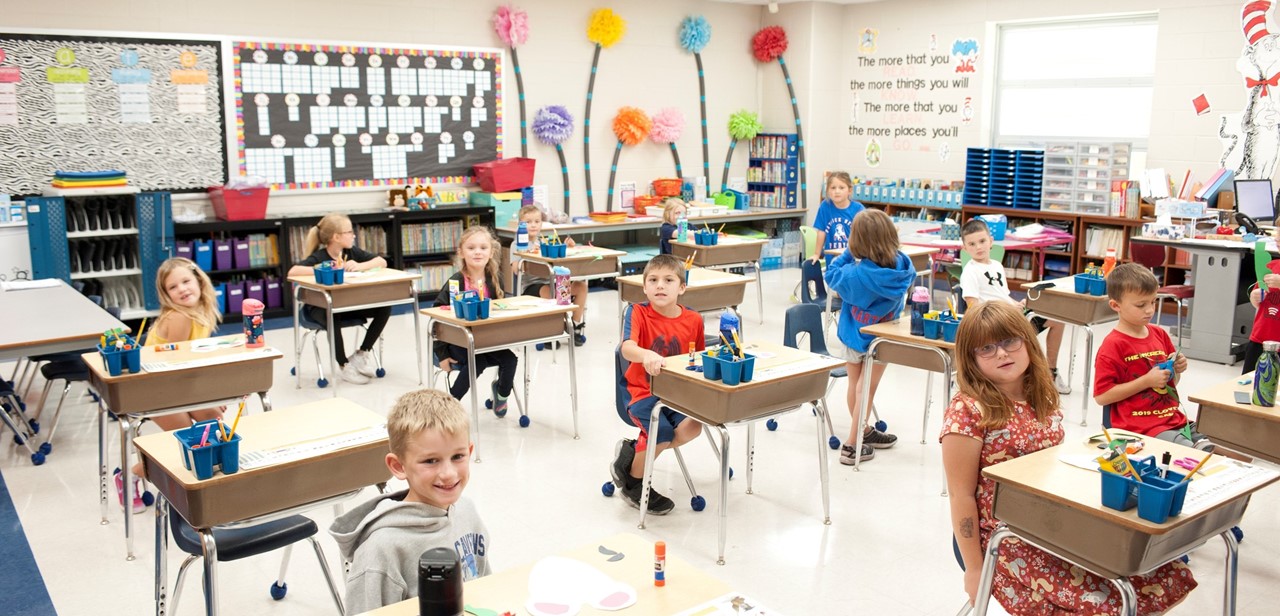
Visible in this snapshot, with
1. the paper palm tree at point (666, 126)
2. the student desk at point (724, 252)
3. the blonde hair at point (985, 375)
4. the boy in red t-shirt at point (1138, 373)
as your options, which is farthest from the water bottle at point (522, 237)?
the blonde hair at point (985, 375)

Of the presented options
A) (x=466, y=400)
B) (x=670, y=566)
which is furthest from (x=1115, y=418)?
(x=466, y=400)

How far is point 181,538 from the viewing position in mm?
2910

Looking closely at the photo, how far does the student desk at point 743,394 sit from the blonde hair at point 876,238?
85cm

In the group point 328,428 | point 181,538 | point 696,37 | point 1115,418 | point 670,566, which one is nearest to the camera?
point 670,566

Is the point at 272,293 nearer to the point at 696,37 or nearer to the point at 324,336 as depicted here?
the point at 324,336

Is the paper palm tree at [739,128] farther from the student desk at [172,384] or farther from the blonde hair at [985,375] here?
the blonde hair at [985,375]

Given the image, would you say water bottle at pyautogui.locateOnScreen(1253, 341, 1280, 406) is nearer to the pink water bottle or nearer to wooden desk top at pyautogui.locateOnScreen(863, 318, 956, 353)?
wooden desk top at pyautogui.locateOnScreen(863, 318, 956, 353)

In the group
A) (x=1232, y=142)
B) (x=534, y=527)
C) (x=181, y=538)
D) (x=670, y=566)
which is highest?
(x=1232, y=142)

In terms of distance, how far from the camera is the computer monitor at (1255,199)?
758 cm

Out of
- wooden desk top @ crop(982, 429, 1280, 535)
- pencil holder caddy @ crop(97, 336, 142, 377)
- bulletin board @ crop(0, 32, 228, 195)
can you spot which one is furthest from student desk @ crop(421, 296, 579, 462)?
bulletin board @ crop(0, 32, 228, 195)

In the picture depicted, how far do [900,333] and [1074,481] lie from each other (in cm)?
210

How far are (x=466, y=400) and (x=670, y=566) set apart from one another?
4.07m

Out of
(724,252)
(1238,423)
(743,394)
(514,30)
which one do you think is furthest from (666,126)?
(1238,423)

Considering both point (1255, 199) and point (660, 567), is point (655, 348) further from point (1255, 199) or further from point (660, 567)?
point (1255, 199)
